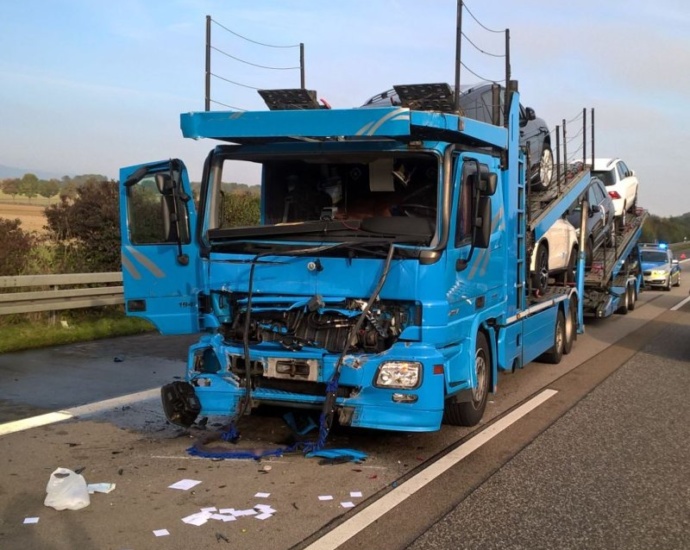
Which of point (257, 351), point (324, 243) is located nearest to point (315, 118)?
point (324, 243)

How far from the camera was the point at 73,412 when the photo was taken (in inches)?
280

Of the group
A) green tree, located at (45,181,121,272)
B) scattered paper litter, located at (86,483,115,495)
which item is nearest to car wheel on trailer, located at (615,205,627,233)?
Result: green tree, located at (45,181,121,272)

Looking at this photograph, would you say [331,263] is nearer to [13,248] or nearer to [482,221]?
[482,221]

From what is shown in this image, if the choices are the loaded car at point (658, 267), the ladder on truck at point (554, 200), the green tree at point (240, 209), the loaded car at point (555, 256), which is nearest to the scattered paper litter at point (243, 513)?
the green tree at point (240, 209)

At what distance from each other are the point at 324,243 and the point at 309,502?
1986 mm

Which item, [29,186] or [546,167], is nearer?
[546,167]

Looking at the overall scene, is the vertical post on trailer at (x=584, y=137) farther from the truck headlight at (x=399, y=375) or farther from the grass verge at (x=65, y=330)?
the grass verge at (x=65, y=330)

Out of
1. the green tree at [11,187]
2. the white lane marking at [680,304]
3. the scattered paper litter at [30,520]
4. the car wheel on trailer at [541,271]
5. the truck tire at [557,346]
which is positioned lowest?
the scattered paper litter at [30,520]

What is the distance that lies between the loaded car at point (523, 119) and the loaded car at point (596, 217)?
179 centimetres

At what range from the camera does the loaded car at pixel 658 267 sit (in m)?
25.2

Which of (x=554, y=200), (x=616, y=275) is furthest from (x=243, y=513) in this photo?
(x=616, y=275)

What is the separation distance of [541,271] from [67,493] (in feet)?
23.0

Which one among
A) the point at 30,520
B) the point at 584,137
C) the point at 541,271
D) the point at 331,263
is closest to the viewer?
the point at 30,520

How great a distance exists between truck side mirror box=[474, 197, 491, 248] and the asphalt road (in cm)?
183
